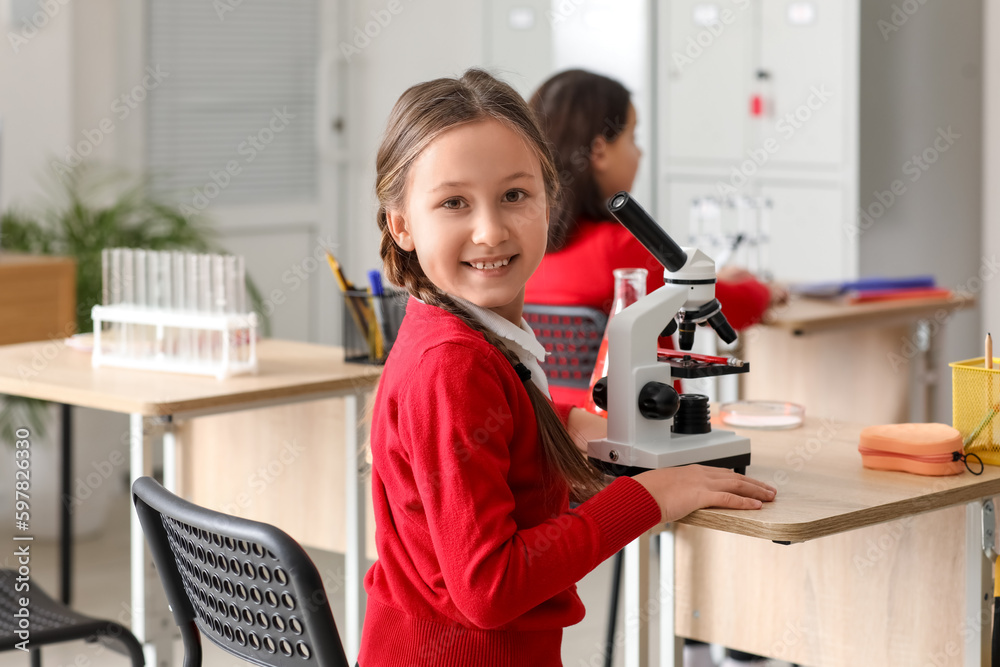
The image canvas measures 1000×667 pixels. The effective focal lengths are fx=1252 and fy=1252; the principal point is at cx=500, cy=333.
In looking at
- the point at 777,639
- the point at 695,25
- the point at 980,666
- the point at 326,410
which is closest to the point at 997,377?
the point at 980,666

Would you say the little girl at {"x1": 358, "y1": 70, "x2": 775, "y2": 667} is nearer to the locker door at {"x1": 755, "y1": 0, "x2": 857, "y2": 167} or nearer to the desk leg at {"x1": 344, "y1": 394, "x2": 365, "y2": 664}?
the desk leg at {"x1": 344, "y1": 394, "x2": 365, "y2": 664}

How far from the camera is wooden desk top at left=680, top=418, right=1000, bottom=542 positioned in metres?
1.26

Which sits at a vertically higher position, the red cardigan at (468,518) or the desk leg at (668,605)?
the red cardigan at (468,518)

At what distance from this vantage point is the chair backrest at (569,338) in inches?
89.6

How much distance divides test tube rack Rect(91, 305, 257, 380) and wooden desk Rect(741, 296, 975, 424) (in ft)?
4.65

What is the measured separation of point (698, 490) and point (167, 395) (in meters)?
1.12

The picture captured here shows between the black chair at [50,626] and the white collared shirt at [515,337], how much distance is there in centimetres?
80

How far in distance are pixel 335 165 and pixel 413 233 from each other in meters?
4.23

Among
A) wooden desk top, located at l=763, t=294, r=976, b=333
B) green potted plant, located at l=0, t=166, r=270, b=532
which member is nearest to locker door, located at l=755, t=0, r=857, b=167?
wooden desk top, located at l=763, t=294, r=976, b=333

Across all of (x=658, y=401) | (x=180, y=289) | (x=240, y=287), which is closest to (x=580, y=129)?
(x=240, y=287)

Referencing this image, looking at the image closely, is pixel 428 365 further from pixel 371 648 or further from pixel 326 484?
pixel 326 484

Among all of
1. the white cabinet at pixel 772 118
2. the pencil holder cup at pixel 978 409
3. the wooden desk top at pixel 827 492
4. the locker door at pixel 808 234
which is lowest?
the wooden desk top at pixel 827 492

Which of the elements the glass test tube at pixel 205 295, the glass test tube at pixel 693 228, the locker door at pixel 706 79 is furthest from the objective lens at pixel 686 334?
the locker door at pixel 706 79

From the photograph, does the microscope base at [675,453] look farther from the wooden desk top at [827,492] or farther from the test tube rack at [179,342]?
the test tube rack at [179,342]
